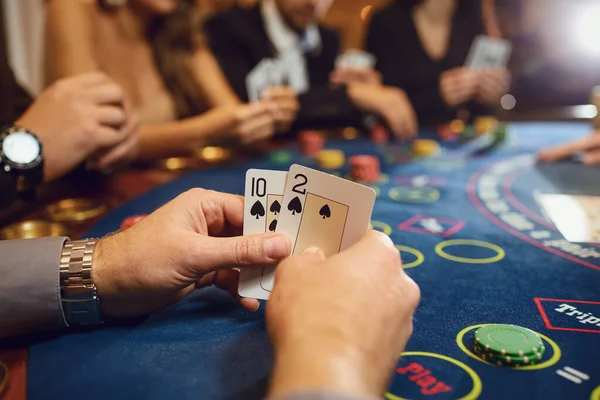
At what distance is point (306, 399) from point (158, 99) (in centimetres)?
252

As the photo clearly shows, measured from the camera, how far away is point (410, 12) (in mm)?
3664

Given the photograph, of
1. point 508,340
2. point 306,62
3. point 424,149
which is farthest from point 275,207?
point 306,62

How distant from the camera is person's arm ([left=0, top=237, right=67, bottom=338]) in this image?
2.66ft

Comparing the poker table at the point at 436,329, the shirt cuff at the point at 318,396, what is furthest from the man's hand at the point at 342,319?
the poker table at the point at 436,329

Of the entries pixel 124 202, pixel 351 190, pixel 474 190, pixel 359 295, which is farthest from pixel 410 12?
pixel 359 295

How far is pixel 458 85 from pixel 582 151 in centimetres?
130

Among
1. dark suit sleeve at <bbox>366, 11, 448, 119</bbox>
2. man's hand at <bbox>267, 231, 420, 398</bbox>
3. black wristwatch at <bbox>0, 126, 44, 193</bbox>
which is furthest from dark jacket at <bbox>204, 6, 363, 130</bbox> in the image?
man's hand at <bbox>267, 231, 420, 398</bbox>

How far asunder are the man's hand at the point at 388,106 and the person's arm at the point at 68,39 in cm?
145

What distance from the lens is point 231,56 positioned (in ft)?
10.4

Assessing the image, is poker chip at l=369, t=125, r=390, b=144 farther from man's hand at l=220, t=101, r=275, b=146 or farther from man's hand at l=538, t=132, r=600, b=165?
man's hand at l=538, t=132, r=600, b=165

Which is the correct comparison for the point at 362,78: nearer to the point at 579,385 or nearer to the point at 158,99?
the point at 158,99

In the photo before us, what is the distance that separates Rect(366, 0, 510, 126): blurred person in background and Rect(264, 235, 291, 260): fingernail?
280cm

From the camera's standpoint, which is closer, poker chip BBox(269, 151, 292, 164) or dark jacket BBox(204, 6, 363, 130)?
poker chip BBox(269, 151, 292, 164)

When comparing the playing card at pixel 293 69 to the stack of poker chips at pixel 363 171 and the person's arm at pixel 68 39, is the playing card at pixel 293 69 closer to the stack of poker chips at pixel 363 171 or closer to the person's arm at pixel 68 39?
the person's arm at pixel 68 39
